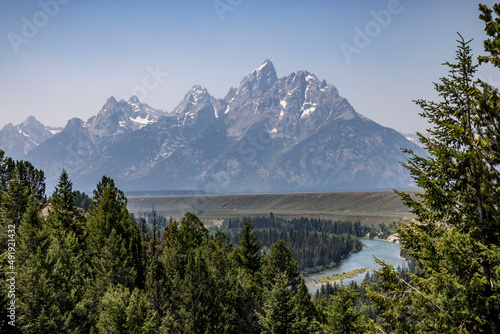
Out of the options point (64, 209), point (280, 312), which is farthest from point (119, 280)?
point (280, 312)

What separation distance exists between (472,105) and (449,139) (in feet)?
5.00

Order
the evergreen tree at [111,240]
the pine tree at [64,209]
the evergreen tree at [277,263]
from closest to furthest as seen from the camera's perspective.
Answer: the evergreen tree at [111,240] → the pine tree at [64,209] → the evergreen tree at [277,263]

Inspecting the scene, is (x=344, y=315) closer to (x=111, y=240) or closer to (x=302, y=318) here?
(x=302, y=318)

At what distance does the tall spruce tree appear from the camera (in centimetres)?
1089

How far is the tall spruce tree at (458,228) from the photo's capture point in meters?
10.9

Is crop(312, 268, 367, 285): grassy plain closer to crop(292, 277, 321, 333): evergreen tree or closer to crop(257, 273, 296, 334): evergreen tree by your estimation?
crop(292, 277, 321, 333): evergreen tree

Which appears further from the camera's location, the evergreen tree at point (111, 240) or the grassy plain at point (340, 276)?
the grassy plain at point (340, 276)

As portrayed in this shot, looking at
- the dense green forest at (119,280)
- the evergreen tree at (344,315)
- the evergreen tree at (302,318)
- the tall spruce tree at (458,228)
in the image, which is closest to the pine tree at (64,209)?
the dense green forest at (119,280)

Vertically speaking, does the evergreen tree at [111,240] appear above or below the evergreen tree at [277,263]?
above

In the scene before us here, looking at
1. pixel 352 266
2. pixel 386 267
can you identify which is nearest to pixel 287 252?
Result: pixel 386 267

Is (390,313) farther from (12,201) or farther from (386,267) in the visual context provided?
(12,201)

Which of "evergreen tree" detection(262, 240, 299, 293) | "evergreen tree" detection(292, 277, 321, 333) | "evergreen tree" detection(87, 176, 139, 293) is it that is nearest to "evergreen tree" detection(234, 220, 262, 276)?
"evergreen tree" detection(262, 240, 299, 293)

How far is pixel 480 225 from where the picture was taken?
11.6 metres

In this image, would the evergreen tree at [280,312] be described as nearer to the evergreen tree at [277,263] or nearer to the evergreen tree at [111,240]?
the evergreen tree at [111,240]
